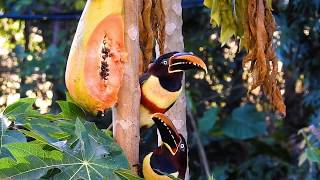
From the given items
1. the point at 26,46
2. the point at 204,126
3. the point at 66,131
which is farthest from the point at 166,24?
the point at 26,46

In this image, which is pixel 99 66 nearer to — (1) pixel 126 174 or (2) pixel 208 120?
(1) pixel 126 174

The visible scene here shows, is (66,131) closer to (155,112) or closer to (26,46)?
(155,112)

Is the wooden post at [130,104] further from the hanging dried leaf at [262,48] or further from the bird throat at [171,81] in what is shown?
the hanging dried leaf at [262,48]

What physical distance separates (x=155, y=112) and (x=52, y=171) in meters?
0.15

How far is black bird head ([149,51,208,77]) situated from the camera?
667 millimetres

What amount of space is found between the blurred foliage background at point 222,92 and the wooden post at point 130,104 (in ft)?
7.94

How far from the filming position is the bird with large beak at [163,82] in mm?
670

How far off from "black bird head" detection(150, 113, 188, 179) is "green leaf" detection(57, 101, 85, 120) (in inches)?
3.8

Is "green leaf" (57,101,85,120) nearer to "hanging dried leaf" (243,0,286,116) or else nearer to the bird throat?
the bird throat

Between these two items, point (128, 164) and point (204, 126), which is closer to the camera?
point (128, 164)

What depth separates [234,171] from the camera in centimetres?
349

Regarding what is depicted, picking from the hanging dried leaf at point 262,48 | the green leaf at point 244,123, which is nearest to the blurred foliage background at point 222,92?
the green leaf at point 244,123

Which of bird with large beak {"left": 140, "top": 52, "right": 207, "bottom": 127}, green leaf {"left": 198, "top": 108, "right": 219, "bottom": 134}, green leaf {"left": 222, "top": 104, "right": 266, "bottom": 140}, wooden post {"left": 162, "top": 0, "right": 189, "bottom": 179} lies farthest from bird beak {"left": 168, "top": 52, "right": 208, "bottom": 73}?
green leaf {"left": 222, "top": 104, "right": 266, "bottom": 140}

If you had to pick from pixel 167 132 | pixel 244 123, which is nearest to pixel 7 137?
pixel 167 132
